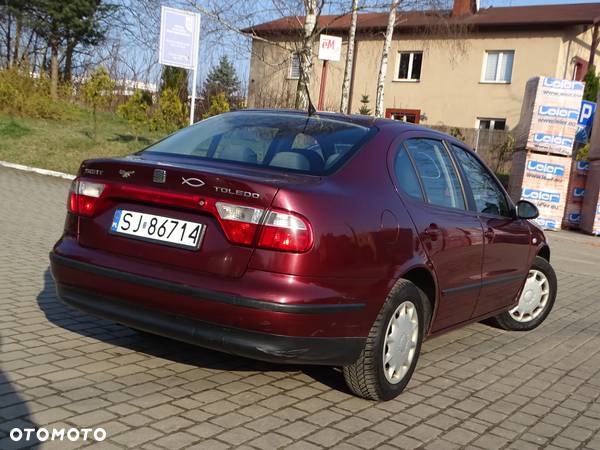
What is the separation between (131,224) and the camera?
3412mm

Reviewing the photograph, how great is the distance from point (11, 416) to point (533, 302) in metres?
4.45

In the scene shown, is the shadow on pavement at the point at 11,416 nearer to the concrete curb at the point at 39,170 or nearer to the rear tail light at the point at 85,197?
the rear tail light at the point at 85,197

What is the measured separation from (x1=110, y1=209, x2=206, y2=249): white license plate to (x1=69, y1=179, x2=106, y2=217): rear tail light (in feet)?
0.61

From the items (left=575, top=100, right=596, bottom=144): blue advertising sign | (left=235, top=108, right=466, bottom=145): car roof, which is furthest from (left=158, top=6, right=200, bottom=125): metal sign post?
(left=575, top=100, right=596, bottom=144): blue advertising sign

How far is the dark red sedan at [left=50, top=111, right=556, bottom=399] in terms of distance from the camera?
3109 mm

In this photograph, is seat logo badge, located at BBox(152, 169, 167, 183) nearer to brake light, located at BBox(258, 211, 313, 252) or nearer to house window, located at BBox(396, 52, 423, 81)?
brake light, located at BBox(258, 211, 313, 252)

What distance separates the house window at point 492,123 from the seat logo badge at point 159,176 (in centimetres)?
2768

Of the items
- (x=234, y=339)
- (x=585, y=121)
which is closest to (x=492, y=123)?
(x=585, y=121)

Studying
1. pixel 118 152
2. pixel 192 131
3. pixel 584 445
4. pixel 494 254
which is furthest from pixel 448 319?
pixel 118 152

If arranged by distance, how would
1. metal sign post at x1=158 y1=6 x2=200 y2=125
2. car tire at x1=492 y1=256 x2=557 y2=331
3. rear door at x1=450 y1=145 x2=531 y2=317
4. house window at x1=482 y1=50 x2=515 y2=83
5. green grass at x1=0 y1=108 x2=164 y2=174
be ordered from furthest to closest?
1. house window at x1=482 y1=50 x2=515 y2=83
2. green grass at x1=0 y1=108 x2=164 y2=174
3. metal sign post at x1=158 y1=6 x2=200 y2=125
4. car tire at x1=492 y1=256 x2=557 y2=331
5. rear door at x1=450 y1=145 x2=531 y2=317

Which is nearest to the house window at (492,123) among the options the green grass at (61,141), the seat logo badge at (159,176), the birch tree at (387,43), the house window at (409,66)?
the house window at (409,66)

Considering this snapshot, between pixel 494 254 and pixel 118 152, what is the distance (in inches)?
536

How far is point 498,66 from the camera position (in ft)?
97.7

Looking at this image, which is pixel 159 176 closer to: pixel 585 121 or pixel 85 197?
pixel 85 197
